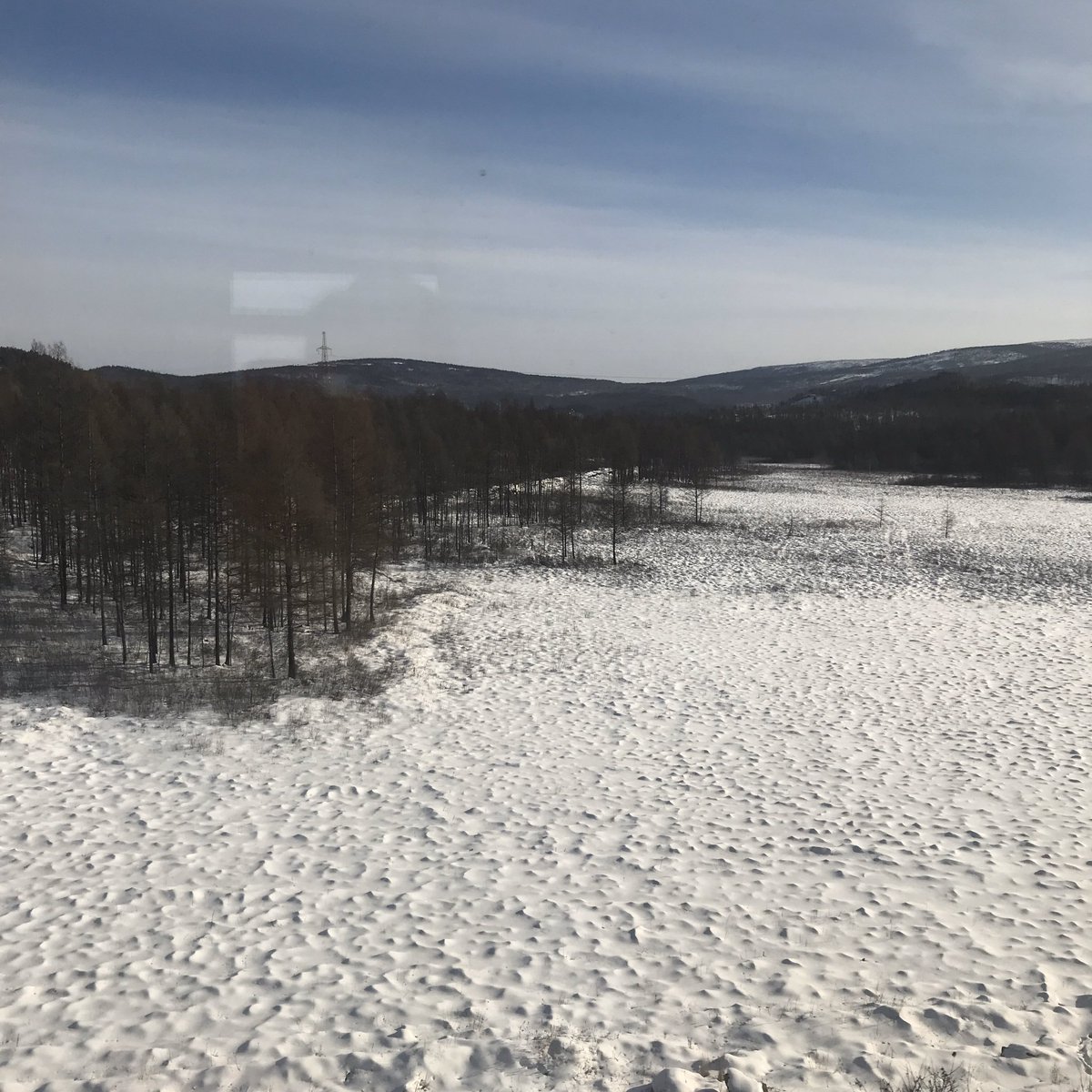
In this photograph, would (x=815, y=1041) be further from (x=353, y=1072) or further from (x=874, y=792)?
(x=874, y=792)

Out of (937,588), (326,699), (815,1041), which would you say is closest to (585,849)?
(815,1041)

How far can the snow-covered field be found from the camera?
7965mm

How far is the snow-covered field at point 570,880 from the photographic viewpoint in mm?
7965

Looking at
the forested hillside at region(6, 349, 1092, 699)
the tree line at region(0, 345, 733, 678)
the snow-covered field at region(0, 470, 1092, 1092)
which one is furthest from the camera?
the forested hillside at region(6, 349, 1092, 699)

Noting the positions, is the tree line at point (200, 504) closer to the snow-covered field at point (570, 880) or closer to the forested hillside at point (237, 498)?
the forested hillside at point (237, 498)

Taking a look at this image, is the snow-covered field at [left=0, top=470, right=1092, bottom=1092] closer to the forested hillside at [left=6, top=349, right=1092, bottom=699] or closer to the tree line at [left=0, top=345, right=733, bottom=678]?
the tree line at [left=0, top=345, right=733, bottom=678]

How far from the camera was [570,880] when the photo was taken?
12.2 metres

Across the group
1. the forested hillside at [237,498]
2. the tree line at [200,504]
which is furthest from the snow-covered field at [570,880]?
the forested hillside at [237,498]

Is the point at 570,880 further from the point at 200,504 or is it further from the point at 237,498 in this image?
the point at 200,504

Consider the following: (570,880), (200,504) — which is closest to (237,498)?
(200,504)

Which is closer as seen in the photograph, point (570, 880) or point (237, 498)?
point (570, 880)

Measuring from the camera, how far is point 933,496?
3307 inches

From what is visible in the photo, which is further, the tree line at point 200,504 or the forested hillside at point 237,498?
the forested hillside at point 237,498

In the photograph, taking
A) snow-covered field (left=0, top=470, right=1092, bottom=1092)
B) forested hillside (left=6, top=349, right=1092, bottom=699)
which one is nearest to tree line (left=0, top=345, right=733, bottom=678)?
forested hillside (left=6, top=349, right=1092, bottom=699)
